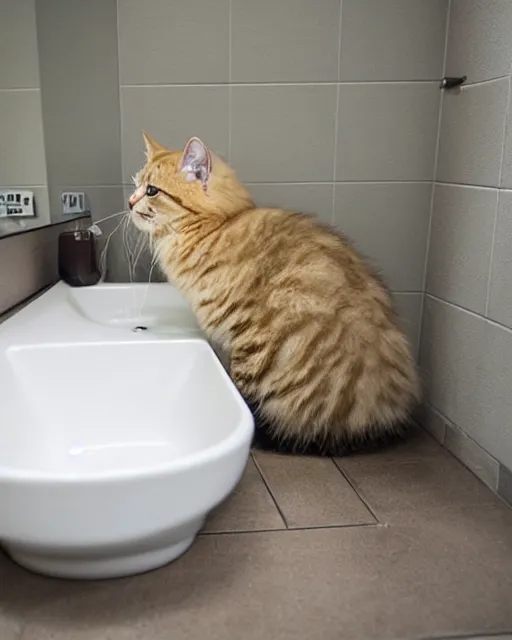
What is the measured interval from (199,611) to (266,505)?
12.1 inches

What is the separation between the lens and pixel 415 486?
1.20m

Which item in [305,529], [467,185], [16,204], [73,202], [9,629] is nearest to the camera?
[9,629]

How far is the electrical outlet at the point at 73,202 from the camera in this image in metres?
1.70

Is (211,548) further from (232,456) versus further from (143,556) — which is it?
(232,456)

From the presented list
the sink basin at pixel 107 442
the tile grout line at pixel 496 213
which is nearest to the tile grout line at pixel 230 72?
the sink basin at pixel 107 442

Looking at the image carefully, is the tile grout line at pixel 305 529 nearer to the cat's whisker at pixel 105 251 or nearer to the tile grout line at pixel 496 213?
the tile grout line at pixel 496 213

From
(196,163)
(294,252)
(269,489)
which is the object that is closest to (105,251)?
(196,163)

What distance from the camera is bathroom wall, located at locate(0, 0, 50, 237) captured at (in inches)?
57.7

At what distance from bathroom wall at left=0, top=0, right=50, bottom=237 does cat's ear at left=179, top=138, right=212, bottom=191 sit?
1.43ft

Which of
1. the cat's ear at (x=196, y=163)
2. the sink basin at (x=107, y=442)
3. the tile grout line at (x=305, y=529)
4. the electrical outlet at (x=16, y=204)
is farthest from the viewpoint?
the electrical outlet at (x=16, y=204)

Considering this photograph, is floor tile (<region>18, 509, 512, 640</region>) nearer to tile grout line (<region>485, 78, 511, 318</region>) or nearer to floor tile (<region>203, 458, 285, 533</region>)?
floor tile (<region>203, 458, 285, 533</region>)

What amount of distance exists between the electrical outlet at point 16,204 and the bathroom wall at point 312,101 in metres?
0.29

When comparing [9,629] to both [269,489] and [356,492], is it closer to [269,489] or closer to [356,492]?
[269,489]

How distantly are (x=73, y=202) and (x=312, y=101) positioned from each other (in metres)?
0.74
